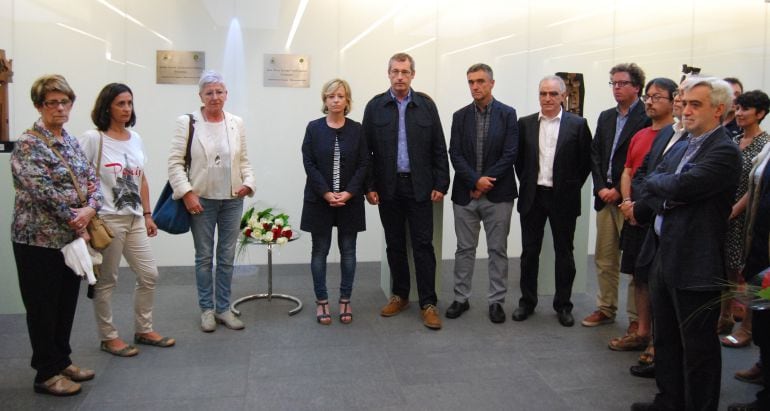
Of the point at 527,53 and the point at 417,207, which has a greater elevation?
the point at 527,53

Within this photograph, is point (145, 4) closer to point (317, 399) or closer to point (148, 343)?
point (148, 343)

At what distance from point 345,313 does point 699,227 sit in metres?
2.45

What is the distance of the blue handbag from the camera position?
3842 millimetres

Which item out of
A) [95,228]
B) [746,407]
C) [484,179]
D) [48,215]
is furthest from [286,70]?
[746,407]

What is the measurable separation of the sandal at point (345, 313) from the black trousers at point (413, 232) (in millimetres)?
458

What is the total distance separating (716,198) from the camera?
2582 millimetres

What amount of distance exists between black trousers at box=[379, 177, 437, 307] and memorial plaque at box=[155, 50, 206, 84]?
2.57 meters

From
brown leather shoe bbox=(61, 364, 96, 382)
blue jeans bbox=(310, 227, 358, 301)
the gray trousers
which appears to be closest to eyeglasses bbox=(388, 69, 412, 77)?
the gray trousers

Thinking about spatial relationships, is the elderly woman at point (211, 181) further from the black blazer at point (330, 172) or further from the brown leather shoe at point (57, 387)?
the brown leather shoe at point (57, 387)

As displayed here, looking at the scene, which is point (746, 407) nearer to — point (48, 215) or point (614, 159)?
point (614, 159)

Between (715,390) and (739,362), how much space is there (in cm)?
130

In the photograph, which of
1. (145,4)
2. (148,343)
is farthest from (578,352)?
(145,4)

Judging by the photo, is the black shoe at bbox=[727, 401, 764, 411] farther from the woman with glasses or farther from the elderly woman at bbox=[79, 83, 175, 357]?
the elderly woman at bbox=[79, 83, 175, 357]

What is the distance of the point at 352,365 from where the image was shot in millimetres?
3516
